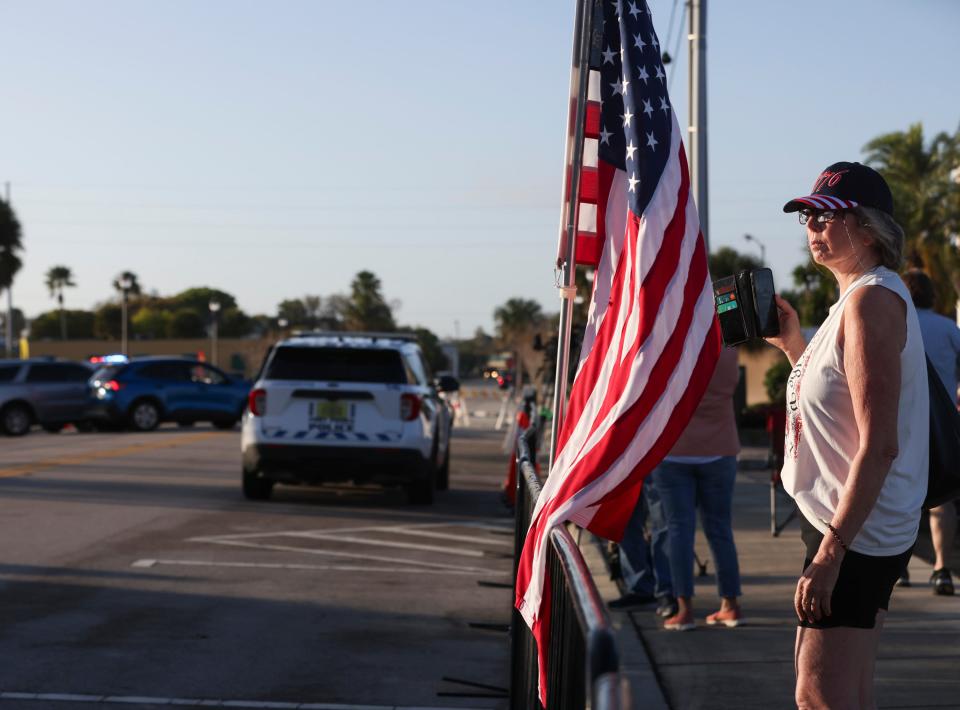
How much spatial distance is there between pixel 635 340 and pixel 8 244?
165 feet

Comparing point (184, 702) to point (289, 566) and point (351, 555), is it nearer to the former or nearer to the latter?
point (289, 566)

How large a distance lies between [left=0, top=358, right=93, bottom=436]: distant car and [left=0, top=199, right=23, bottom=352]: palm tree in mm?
19591

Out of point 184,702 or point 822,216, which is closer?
point 822,216

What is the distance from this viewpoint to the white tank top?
3.59m

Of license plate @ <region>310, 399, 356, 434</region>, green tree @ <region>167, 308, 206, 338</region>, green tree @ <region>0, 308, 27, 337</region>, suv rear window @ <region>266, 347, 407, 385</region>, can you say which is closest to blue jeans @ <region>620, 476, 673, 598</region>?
license plate @ <region>310, 399, 356, 434</region>

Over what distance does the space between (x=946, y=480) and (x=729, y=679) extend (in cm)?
287

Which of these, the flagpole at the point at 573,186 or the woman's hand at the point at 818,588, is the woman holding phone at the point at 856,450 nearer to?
the woman's hand at the point at 818,588

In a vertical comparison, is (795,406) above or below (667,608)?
above

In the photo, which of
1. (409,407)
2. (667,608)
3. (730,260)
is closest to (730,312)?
(667,608)

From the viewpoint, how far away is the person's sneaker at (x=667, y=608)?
7.88m

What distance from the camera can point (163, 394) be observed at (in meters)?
31.7

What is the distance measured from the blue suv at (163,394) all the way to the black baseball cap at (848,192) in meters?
28.5

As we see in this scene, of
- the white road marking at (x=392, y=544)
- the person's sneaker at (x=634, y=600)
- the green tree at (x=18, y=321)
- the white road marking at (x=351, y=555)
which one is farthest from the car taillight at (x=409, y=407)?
the green tree at (x=18, y=321)

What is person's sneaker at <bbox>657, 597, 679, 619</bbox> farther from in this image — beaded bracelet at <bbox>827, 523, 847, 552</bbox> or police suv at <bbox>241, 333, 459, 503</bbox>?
police suv at <bbox>241, 333, 459, 503</bbox>
